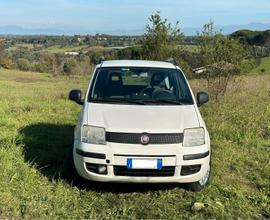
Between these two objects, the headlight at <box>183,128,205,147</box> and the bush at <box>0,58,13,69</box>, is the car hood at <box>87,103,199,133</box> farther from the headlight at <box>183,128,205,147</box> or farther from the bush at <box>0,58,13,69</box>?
the bush at <box>0,58,13,69</box>

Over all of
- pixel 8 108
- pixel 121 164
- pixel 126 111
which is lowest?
pixel 8 108

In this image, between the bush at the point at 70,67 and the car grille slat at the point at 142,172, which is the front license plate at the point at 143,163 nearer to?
the car grille slat at the point at 142,172

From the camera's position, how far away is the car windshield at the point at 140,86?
228 inches

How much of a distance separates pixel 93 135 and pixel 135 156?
55cm

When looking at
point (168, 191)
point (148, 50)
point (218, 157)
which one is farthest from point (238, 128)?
point (148, 50)

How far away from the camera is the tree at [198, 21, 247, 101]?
42.0 feet

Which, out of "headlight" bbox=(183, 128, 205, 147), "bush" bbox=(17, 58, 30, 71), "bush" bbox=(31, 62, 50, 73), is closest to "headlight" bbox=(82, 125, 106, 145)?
"headlight" bbox=(183, 128, 205, 147)

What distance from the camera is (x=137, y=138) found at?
4770 millimetres

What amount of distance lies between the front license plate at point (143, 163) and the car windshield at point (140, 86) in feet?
3.71

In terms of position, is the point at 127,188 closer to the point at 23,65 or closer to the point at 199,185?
the point at 199,185

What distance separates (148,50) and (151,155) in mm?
12395

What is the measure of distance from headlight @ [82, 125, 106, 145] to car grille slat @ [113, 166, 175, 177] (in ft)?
1.17

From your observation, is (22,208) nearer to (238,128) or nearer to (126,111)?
(126,111)

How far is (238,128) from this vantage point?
8766 millimetres
